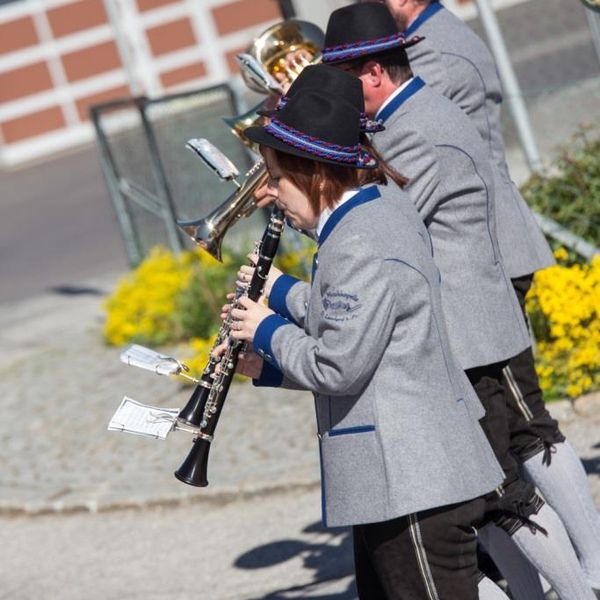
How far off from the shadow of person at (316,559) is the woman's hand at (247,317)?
5.51 feet

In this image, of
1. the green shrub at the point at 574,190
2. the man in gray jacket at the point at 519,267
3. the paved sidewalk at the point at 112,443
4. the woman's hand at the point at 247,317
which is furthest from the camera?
the green shrub at the point at 574,190

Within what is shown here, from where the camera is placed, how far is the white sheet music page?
3.47 metres

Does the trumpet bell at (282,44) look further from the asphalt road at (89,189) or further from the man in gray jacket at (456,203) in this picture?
the asphalt road at (89,189)

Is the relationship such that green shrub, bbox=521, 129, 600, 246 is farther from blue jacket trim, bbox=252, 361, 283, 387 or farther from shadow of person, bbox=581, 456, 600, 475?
blue jacket trim, bbox=252, 361, 283, 387

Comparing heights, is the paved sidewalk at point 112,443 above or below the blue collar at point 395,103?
below

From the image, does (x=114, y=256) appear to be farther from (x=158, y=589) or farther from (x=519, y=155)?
(x=158, y=589)

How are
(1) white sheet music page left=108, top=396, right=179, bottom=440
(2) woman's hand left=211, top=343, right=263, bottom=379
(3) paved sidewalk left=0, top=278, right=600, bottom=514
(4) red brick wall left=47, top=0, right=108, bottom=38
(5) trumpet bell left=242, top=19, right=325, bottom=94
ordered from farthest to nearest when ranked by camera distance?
1. (4) red brick wall left=47, top=0, right=108, bottom=38
2. (3) paved sidewalk left=0, top=278, right=600, bottom=514
3. (5) trumpet bell left=242, top=19, right=325, bottom=94
4. (2) woman's hand left=211, top=343, right=263, bottom=379
5. (1) white sheet music page left=108, top=396, right=179, bottom=440

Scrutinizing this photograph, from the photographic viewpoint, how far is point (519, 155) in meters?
8.21

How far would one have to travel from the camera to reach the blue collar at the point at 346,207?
320 centimetres

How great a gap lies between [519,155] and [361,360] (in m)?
5.31

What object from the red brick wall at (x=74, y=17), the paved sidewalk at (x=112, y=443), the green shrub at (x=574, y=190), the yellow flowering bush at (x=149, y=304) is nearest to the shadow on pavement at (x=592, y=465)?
the paved sidewalk at (x=112, y=443)

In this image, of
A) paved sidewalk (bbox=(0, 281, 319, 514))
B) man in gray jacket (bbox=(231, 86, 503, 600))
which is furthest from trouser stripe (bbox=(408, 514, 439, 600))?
paved sidewalk (bbox=(0, 281, 319, 514))

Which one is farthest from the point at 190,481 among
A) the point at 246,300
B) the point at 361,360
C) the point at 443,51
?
the point at 443,51

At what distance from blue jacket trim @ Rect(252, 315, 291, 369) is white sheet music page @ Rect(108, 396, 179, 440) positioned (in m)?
0.32
